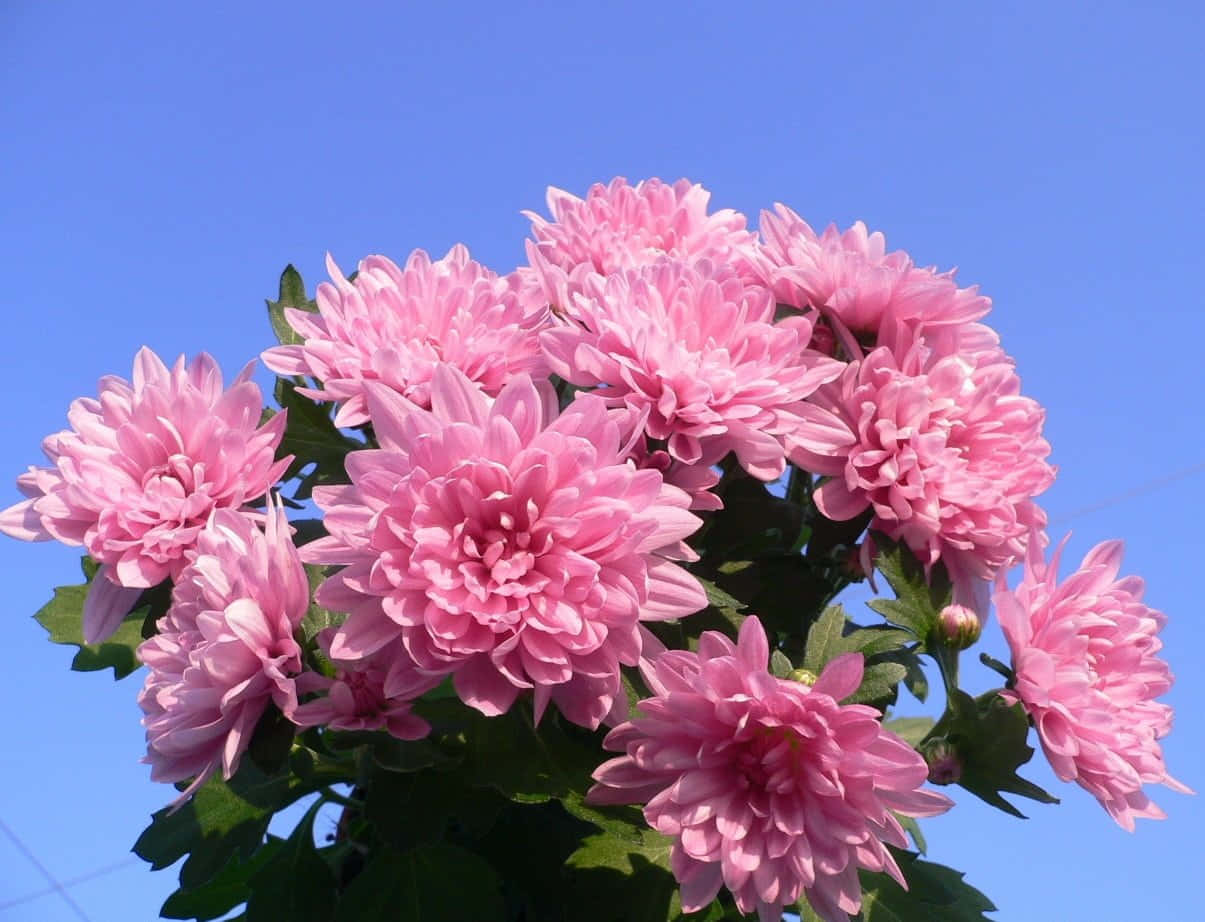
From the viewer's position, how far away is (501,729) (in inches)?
37.6

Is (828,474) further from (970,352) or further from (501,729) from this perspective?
(501,729)

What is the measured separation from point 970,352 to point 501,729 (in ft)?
1.89

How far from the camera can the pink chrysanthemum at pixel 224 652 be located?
2.57ft

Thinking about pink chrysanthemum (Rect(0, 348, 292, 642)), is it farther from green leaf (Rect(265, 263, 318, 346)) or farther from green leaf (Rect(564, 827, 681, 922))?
green leaf (Rect(564, 827, 681, 922))

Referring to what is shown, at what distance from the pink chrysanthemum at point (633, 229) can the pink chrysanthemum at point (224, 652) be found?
51 cm

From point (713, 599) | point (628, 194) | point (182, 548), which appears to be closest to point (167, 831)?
point (182, 548)

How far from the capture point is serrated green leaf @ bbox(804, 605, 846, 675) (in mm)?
916

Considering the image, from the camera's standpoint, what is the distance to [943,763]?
989 millimetres

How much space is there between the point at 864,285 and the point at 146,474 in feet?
2.22

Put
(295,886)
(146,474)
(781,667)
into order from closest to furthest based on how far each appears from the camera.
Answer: (781,667), (146,474), (295,886)

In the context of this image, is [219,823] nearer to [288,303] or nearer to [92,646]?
[92,646]

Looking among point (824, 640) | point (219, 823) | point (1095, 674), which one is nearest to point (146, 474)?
point (219, 823)

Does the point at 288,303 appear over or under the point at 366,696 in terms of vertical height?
over

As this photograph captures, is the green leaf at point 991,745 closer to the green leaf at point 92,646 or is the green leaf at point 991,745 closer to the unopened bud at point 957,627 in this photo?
the unopened bud at point 957,627
